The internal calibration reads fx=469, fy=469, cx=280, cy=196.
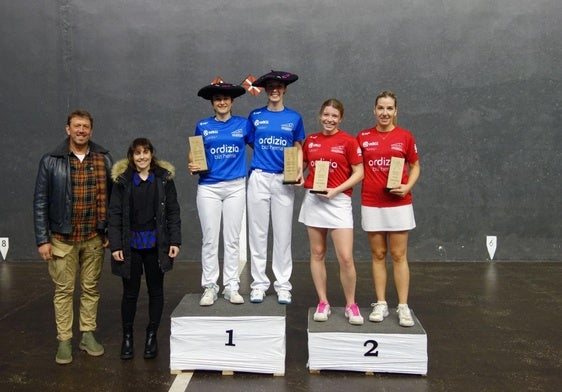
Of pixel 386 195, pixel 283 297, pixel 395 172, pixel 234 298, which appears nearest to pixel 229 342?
pixel 234 298

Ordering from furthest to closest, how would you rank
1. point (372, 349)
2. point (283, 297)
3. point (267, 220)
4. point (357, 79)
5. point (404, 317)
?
point (357, 79)
point (267, 220)
point (283, 297)
point (404, 317)
point (372, 349)

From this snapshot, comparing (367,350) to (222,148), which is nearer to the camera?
(367,350)

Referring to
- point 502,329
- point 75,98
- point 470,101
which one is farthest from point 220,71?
point 502,329

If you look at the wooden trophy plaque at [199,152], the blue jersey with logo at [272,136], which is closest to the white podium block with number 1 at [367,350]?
the blue jersey with logo at [272,136]

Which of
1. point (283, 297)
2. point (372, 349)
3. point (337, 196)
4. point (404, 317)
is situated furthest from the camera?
point (283, 297)

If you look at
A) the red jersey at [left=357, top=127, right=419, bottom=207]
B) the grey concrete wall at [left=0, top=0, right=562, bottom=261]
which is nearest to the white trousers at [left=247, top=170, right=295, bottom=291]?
the red jersey at [left=357, top=127, right=419, bottom=207]

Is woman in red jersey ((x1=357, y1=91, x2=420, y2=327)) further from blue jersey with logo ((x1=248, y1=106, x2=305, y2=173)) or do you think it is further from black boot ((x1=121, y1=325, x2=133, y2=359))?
black boot ((x1=121, y1=325, x2=133, y2=359))

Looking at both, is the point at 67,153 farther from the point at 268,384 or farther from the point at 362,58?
the point at 362,58

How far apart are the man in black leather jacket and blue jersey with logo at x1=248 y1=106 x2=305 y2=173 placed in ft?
3.30

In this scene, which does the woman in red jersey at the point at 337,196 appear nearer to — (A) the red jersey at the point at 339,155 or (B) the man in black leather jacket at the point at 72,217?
(A) the red jersey at the point at 339,155

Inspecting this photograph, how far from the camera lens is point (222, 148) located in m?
3.13

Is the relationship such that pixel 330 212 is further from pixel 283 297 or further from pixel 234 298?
pixel 234 298

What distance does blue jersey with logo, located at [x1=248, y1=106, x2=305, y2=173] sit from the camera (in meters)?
3.17

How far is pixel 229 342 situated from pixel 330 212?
3.29 feet
